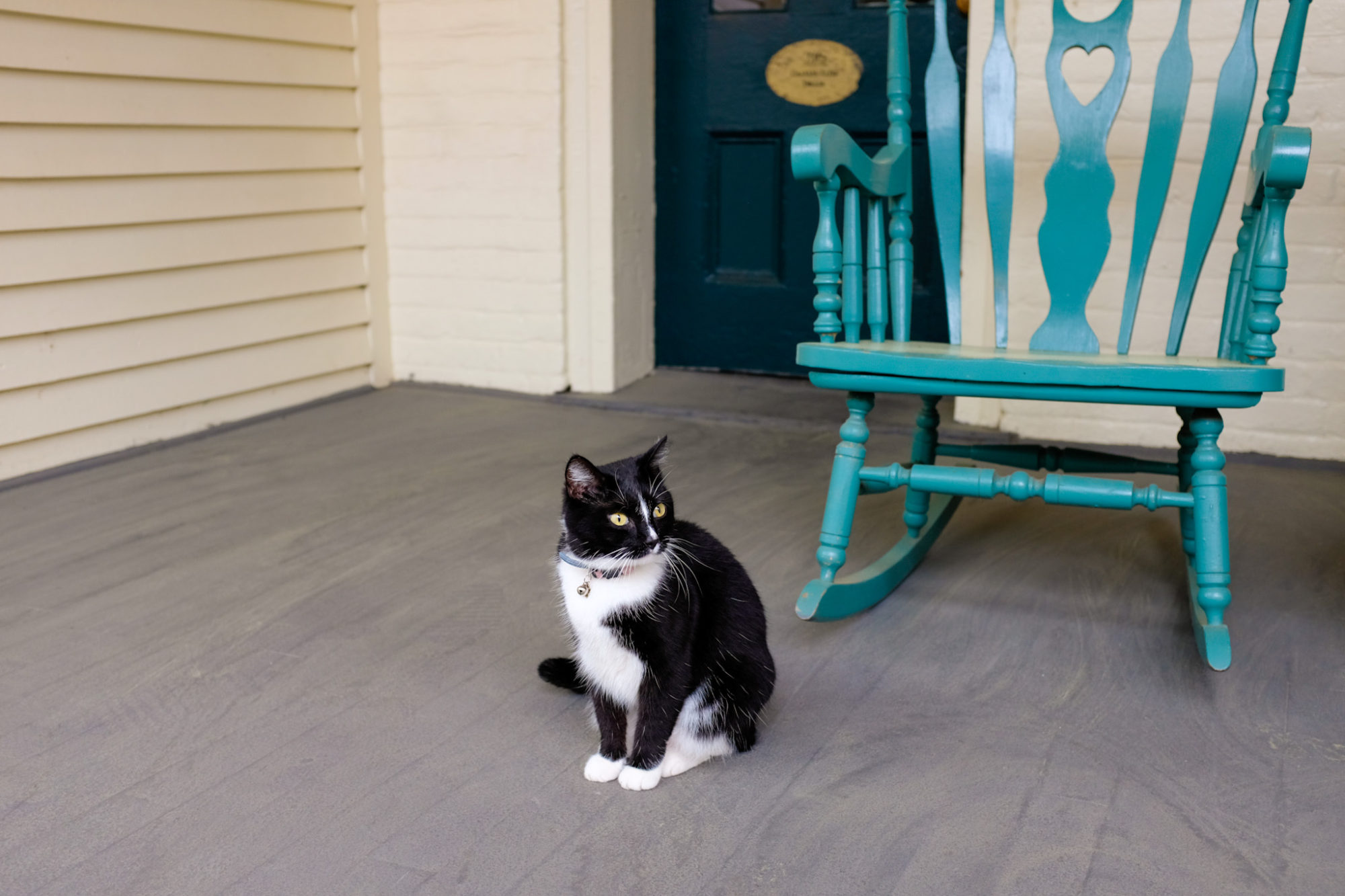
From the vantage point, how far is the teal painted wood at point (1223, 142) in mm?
1744

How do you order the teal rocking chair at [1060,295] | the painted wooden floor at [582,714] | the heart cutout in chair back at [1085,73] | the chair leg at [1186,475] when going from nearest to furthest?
the painted wooden floor at [582,714] < the teal rocking chair at [1060,295] < the chair leg at [1186,475] < the heart cutout in chair back at [1085,73]

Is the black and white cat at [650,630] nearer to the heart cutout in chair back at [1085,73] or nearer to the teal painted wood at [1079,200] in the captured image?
the teal painted wood at [1079,200]

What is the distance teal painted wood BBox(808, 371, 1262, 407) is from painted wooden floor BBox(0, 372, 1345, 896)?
0.37 m

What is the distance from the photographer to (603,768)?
125cm

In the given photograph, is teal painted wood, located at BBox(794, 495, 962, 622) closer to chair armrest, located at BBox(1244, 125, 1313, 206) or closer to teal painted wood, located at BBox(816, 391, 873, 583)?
teal painted wood, located at BBox(816, 391, 873, 583)

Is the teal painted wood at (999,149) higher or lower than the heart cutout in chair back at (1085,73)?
lower

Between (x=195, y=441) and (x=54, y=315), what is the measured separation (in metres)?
0.44

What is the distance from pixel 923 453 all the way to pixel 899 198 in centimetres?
44

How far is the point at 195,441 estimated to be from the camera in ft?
8.96

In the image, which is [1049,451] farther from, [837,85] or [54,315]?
[54,315]

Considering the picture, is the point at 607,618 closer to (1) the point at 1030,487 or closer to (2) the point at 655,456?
(2) the point at 655,456

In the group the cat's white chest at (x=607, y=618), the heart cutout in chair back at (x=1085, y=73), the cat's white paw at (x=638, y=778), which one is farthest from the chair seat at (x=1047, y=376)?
the heart cutout in chair back at (x=1085, y=73)

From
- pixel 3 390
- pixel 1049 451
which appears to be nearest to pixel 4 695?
pixel 3 390

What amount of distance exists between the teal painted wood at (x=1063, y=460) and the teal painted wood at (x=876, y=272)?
0.31m
